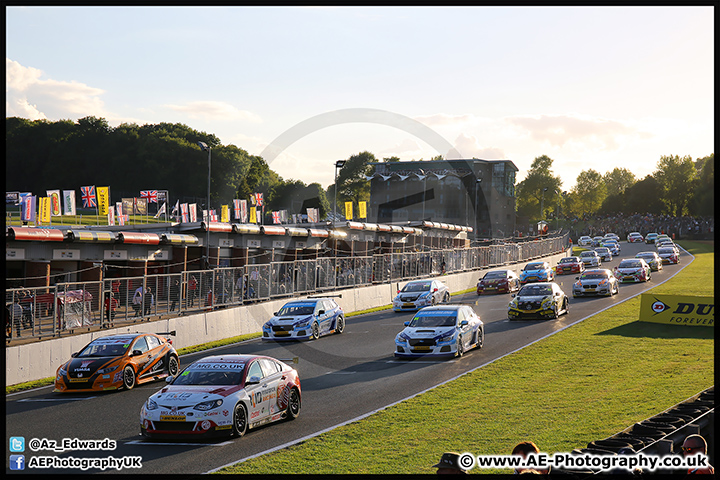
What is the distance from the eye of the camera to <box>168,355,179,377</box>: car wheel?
20297 millimetres

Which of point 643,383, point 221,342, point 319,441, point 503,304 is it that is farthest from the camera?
point 503,304

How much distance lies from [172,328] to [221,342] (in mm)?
2435

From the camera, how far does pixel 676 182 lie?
156m

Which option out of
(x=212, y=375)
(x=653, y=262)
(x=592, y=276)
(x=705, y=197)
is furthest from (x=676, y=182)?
(x=212, y=375)

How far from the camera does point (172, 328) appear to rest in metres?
25.7

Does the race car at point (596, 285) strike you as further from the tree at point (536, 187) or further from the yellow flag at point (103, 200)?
the tree at point (536, 187)

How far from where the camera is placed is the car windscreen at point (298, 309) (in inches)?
1094

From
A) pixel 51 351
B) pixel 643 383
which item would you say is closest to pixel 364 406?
pixel 643 383

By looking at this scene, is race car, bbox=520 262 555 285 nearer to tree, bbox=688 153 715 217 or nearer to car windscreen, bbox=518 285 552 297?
car windscreen, bbox=518 285 552 297

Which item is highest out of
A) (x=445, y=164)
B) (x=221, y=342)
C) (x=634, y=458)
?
(x=445, y=164)

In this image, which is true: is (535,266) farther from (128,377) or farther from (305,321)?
(128,377)

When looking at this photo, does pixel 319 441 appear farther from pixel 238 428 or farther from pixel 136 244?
pixel 136 244

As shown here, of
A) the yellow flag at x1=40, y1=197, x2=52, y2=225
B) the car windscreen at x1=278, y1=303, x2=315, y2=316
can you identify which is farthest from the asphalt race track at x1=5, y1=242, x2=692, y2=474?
the yellow flag at x1=40, y1=197, x2=52, y2=225

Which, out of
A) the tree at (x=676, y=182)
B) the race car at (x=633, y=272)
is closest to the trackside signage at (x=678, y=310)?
the race car at (x=633, y=272)
